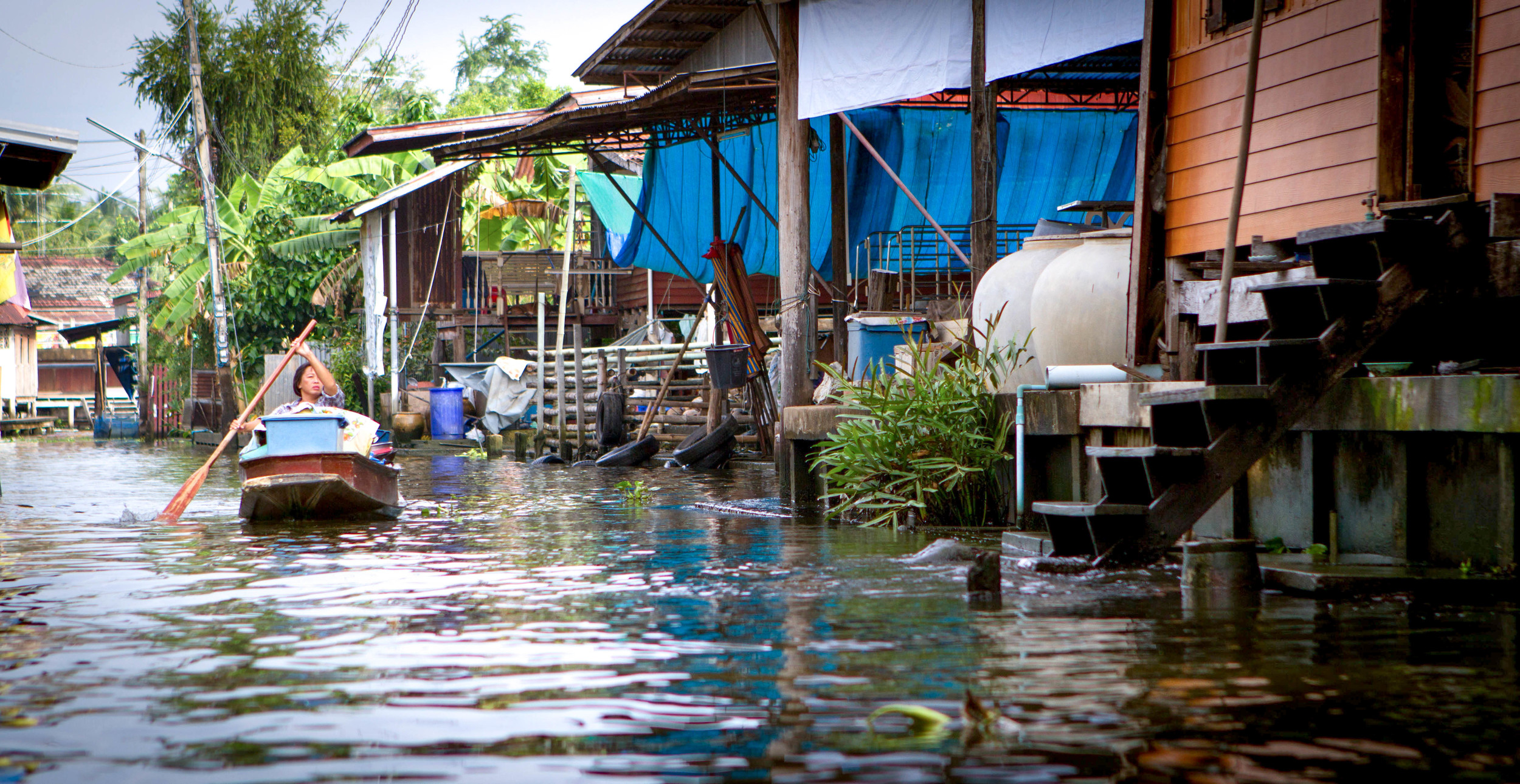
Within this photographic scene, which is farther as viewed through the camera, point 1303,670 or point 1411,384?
point 1411,384

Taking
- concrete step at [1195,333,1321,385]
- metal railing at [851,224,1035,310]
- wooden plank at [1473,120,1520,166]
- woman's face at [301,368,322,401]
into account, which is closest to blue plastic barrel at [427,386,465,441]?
metal railing at [851,224,1035,310]

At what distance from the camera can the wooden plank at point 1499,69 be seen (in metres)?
6.32

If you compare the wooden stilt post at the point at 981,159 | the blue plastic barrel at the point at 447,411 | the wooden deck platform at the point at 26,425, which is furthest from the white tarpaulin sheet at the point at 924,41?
the wooden deck platform at the point at 26,425

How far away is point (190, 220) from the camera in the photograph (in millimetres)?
33500

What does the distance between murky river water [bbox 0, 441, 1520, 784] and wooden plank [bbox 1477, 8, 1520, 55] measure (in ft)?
9.33

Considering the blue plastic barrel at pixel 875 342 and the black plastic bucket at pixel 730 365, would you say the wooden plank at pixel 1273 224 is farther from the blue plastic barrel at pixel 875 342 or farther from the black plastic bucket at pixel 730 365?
the black plastic bucket at pixel 730 365

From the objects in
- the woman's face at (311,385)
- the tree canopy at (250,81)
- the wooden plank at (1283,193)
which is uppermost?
the tree canopy at (250,81)

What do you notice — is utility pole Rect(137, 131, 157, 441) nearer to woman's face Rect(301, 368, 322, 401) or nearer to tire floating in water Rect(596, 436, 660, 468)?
tire floating in water Rect(596, 436, 660, 468)

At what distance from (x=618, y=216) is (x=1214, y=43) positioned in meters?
14.7

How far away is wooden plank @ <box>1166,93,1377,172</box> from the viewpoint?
7227 millimetres

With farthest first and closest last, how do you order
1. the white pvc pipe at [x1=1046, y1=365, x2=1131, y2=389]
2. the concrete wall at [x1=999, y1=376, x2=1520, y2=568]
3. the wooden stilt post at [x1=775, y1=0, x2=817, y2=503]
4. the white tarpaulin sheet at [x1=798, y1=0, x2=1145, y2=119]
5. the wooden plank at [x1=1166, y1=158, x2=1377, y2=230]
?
the wooden stilt post at [x1=775, y1=0, x2=817, y2=503] → the white tarpaulin sheet at [x1=798, y1=0, x2=1145, y2=119] → the white pvc pipe at [x1=1046, y1=365, x2=1131, y2=389] → the wooden plank at [x1=1166, y1=158, x2=1377, y2=230] → the concrete wall at [x1=999, y1=376, x2=1520, y2=568]

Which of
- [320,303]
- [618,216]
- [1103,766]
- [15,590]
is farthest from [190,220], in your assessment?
[1103,766]

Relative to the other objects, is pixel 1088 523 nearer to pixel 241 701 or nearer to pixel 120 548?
pixel 241 701

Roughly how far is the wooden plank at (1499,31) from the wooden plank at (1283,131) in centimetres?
63
